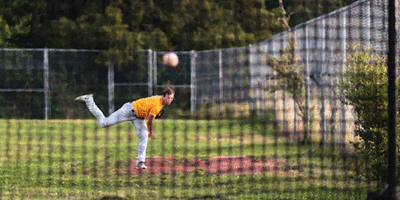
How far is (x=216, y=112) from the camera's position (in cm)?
1817

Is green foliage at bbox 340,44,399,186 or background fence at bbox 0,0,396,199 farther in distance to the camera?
background fence at bbox 0,0,396,199

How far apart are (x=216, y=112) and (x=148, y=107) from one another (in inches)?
426

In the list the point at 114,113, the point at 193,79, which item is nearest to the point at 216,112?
the point at 193,79

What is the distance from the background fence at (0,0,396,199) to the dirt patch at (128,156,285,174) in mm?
69

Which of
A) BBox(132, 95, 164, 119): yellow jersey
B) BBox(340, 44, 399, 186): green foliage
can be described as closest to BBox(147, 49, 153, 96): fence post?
BBox(132, 95, 164, 119): yellow jersey

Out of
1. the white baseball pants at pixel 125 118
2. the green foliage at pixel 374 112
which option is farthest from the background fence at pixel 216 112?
the white baseball pants at pixel 125 118

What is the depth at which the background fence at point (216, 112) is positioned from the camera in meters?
8.18

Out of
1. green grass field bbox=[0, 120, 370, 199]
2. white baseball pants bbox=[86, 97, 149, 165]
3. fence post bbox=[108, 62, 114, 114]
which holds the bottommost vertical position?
green grass field bbox=[0, 120, 370, 199]

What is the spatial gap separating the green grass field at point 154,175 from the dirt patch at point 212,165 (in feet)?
0.78

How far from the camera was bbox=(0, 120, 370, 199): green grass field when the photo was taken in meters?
7.29

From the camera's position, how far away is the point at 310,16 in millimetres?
26234

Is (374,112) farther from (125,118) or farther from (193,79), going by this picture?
(193,79)

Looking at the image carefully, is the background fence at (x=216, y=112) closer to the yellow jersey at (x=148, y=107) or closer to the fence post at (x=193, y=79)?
the fence post at (x=193, y=79)

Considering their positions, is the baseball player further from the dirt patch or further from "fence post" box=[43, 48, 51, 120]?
"fence post" box=[43, 48, 51, 120]
